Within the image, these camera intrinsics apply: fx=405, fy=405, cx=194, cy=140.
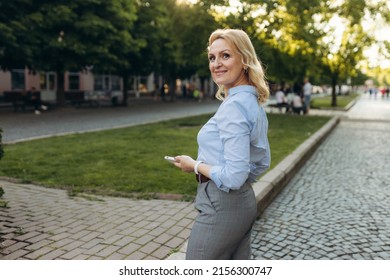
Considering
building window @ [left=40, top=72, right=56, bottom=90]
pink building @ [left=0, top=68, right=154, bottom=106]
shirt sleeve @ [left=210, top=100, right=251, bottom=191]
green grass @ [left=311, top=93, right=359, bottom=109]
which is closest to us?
shirt sleeve @ [left=210, top=100, right=251, bottom=191]

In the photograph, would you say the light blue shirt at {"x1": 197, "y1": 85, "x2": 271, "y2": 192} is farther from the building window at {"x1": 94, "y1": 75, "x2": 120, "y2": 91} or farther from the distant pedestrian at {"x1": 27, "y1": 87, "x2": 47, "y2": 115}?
the building window at {"x1": 94, "y1": 75, "x2": 120, "y2": 91}

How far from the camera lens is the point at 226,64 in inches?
86.9

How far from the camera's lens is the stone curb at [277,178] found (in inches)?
220

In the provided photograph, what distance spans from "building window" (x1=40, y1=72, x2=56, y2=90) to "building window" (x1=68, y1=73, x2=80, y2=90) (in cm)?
186

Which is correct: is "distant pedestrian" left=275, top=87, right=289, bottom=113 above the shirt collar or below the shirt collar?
below

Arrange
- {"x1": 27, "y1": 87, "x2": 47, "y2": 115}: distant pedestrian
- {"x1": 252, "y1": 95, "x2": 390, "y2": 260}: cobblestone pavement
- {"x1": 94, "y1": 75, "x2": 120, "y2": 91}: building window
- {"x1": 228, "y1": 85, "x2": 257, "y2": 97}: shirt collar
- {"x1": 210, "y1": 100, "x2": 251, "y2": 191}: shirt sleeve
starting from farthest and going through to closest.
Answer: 1. {"x1": 94, "y1": 75, "x2": 120, "y2": 91}: building window
2. {"x1": 27, "y1": 87, "x2": 47, "y2": 115}: distant pedestrian
3. {"x1": 252, "y1": 95, "x2": 390, "y2": 260}: cobblestone pavement
4. {"x1": 228, "y1": 85, "x2": 257, "y2": 97}: shirt collar
5. {"x1": 210, "y1": 100, "x2": 251, "y2": 191}: shirt sleeve

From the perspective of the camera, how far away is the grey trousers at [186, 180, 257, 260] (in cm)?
219

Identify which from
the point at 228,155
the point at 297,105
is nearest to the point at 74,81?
the point at 297,105

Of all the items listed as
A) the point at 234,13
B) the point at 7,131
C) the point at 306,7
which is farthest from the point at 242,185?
the point at 306,7

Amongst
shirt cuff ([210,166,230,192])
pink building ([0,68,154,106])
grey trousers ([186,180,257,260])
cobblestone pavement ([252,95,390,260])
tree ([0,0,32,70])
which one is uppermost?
tree ([0,0,32,70])

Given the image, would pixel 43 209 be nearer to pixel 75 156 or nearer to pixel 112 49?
pixel 75 156

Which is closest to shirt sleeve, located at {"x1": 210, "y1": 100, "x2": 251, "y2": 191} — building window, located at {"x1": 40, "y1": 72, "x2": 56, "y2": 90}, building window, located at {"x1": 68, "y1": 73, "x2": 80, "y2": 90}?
building window, located at {"x1": 40, "y1": 72, "x2": 56, "y2": 90}

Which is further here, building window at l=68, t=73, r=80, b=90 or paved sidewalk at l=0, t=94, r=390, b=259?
building window at l=68, t=73, r=80, b=90

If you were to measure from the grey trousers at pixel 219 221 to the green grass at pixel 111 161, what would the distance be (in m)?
4.00
